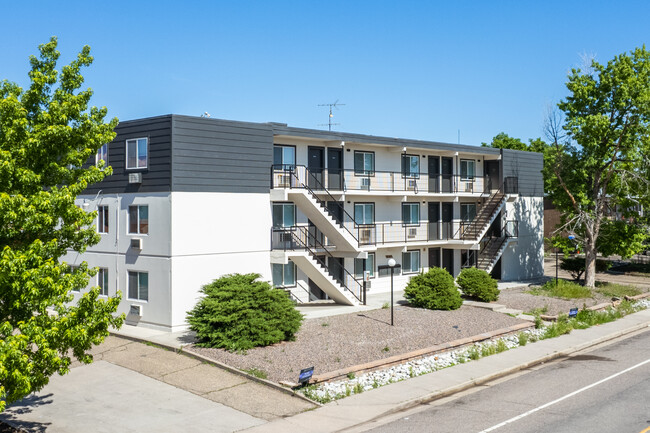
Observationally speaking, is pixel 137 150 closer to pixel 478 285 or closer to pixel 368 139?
pixel 368 139

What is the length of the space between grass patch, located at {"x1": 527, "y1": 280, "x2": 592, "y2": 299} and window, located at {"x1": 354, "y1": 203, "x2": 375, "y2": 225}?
31.5 ft

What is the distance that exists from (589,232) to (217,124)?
21775 mm

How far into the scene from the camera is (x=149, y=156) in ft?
78.5

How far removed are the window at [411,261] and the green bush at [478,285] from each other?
5214mm

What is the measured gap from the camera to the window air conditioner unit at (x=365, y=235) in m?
31.0

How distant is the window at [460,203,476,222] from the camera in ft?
126

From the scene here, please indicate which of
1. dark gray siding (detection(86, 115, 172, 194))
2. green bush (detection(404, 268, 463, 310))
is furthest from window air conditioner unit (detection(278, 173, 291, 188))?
green bush (detection(404, 268, 463, 310))

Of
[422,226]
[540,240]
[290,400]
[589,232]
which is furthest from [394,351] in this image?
[540,240]

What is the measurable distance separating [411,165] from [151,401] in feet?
74.5

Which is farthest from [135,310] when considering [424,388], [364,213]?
[364,213]

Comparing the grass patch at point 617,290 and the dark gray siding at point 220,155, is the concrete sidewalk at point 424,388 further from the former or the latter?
the dark gray siding at point 220,155

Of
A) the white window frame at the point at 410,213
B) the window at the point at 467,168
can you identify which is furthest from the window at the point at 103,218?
the window at the point at 467,168

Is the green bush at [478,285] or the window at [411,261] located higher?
the window at [411,261]

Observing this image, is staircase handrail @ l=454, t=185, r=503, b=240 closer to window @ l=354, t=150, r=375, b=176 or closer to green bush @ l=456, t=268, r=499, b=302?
green bush @ l=456, t=268, r=499, b=302
